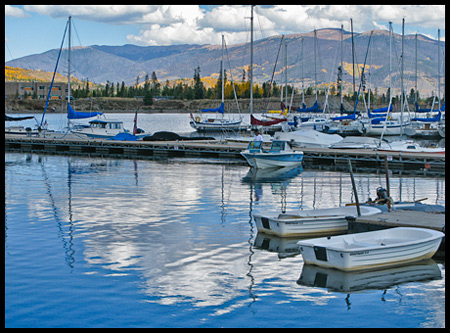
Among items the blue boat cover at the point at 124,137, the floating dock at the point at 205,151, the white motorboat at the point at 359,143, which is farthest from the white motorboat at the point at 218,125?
the white motorboat at the point at 359,143

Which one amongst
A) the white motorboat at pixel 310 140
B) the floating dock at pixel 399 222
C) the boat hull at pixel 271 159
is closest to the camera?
the floating dock at pixel 399 222

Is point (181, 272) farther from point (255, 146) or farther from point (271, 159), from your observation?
point (255, 146)

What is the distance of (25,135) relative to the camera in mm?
70125

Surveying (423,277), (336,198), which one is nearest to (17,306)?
(423,277)

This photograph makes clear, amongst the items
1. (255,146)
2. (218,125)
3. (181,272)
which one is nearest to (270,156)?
(255,146)

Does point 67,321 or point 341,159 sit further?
point 341,159

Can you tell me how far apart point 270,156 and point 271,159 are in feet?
1.02

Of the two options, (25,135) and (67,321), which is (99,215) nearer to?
(67,321)

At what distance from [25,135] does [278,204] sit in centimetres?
4812

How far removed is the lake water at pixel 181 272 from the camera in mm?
14078

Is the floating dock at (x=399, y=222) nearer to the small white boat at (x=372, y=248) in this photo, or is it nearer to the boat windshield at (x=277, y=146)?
the small white boat at (x=372, y=248)

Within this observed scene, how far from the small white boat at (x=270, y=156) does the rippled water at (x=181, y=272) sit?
399 inches

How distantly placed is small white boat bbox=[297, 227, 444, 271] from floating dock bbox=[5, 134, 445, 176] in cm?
2194

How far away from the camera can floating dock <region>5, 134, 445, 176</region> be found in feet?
148
